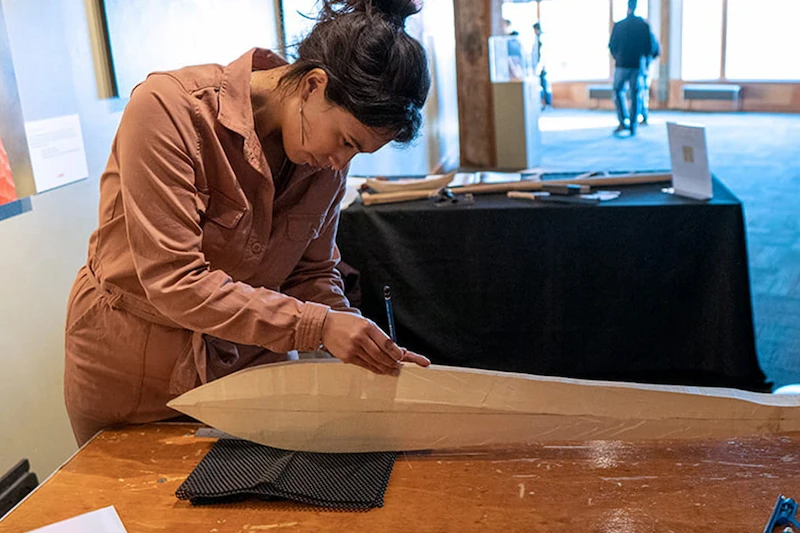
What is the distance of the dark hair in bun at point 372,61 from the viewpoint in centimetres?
109

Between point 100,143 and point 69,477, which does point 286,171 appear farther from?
point 100,143

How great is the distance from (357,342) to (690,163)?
2098 mm

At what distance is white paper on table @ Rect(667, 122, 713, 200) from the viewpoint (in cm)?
283

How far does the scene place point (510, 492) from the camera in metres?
1.16

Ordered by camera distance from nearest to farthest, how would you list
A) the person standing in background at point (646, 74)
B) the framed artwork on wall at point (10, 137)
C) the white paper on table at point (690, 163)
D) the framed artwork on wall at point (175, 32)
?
1. the framed artwork on wall at point (10, 137)
2. the framed artwork on wall at point (175, 32)
3. the white paper on table at point (690, 163)
4. the person standing in background at point (646, 74)

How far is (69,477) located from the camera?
1258 mm

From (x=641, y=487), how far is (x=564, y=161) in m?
6.80

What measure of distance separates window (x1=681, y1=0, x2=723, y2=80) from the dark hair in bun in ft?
36.9

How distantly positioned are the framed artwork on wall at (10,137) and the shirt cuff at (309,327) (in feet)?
3.80

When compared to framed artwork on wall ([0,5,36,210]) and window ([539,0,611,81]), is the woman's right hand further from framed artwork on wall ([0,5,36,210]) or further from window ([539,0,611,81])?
window ([539,0,611,81])

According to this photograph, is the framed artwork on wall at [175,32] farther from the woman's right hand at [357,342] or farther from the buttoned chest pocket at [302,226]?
the woman's right hand at [357,342]

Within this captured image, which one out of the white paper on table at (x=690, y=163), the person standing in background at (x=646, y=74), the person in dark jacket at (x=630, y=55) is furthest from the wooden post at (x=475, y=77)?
the white paper on table at (x=690, y=163)

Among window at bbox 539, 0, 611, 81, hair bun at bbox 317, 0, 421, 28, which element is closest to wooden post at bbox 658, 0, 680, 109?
window at bbox 539, 0, 611, 81

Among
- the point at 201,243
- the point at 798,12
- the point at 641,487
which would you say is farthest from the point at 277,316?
the point at 798,12
